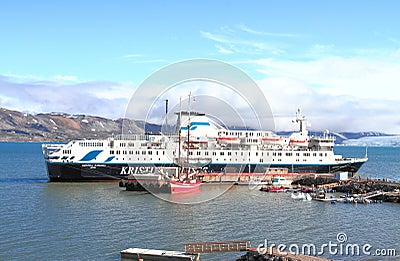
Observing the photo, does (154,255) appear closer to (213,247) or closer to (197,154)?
(213,247)

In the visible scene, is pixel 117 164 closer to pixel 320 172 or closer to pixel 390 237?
pixel 320 172

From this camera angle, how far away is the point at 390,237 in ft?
91.5

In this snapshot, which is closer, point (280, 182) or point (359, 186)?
point (359, 186)

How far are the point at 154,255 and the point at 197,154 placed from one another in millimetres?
37179

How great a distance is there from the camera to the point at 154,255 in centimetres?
2150

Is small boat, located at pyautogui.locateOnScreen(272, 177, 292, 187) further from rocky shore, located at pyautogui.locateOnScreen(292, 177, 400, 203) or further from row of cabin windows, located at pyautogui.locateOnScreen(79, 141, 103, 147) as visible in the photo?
row of cabin windows, located at pyautogui.locateOnScreen(79, 141, 103, 147)

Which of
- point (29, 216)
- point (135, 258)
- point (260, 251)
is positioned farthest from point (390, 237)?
point (29, 216)

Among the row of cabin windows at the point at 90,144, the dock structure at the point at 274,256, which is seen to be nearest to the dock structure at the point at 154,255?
the dock structure at the point at 274,256

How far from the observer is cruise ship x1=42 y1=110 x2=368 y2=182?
53.3m

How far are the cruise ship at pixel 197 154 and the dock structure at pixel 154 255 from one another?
91.6 ft

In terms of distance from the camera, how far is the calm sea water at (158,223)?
25.0 metres

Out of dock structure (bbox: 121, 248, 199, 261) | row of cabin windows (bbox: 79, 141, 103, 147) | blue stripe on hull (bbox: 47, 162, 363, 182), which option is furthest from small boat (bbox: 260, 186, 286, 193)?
dock structure (bbox: 121, 248, 199, 261)

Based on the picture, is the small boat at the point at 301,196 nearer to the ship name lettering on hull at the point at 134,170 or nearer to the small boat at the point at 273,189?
the small boat at the point at 273,189

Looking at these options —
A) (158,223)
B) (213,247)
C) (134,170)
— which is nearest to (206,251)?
(213,247)
